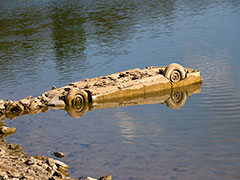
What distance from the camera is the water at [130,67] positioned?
17002 millimetres

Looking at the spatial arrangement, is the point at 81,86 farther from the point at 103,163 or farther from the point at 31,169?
the point at 31,169

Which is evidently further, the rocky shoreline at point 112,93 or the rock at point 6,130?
the rocky shoreline at point 112,93

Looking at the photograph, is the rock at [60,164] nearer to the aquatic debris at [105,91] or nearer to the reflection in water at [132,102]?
the reflection in water at [132,102]

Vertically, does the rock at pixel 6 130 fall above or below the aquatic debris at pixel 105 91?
below

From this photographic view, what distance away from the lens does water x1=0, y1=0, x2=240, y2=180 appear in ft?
55.8

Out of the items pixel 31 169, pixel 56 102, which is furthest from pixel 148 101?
pixel 31 169

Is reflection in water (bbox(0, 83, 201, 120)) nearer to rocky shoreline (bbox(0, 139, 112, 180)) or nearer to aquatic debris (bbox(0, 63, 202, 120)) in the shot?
aquatic debris (bbox(0, 63, 202, 120))

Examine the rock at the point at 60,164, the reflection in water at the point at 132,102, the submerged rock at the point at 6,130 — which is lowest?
the rock at the point at 60,164

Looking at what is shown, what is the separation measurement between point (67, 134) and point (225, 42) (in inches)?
886

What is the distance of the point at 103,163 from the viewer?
16.9 metres

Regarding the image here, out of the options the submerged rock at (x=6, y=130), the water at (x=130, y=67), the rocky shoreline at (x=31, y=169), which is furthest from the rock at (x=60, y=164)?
the submerged rock at (x=6, y=130)

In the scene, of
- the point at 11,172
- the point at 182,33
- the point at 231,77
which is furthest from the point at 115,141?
the point at 182,33

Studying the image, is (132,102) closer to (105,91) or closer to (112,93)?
(112,93)

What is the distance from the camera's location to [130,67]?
3347 cm
